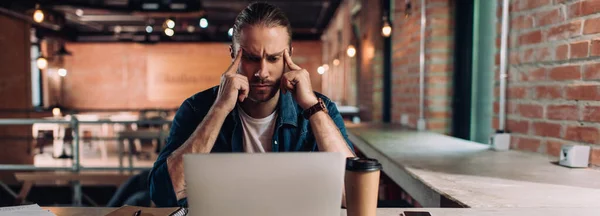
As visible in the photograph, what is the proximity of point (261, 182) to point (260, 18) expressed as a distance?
869 millimetres

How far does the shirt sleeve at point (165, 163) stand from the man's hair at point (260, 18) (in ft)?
1.11

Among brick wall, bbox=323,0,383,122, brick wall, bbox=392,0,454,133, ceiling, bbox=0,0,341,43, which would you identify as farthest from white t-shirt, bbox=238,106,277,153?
ceiling, bbox=0,0,341,43

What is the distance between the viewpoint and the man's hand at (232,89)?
131 centimetres

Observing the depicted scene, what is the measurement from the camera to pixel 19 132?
7.08 meters

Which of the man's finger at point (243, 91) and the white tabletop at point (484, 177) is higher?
the man's finger at point (243, 91)

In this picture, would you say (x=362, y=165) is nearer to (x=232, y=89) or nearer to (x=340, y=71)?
(x=232, y=89)

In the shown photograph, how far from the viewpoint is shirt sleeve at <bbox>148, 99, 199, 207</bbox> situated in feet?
4.25

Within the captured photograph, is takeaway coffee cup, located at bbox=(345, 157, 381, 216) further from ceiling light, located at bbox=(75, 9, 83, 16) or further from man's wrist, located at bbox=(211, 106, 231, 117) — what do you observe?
ceiling light, located at bbox=(75, 9, 83, 16)

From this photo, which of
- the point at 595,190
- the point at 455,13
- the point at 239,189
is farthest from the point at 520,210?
the point at 455,13

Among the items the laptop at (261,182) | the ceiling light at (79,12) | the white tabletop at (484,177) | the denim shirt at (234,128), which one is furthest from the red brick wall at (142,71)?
the laptop at (261,182)

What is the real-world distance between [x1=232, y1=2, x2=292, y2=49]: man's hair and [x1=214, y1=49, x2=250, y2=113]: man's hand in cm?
14

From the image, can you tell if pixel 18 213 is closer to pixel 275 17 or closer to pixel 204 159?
pixel 204 159

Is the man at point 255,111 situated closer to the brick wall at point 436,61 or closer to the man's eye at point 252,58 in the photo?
the man's eye at point 252,58

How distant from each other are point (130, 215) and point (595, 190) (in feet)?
4.31
